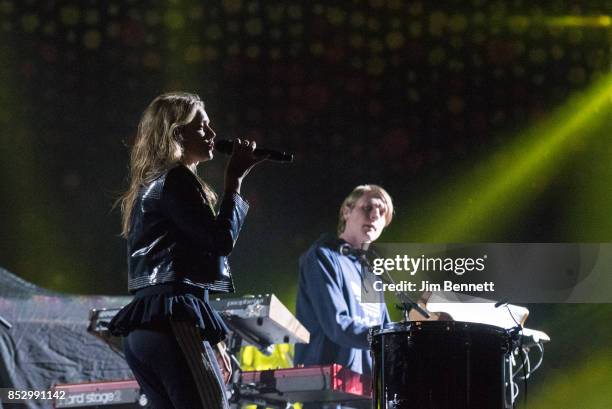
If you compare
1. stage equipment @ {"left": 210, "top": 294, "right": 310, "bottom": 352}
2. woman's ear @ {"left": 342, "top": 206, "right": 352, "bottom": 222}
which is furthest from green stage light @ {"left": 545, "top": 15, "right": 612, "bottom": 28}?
stage equipment @ {"left": 210, "top": 294, "right": 310, "bottom": 352}

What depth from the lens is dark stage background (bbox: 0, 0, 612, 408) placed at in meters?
4.59

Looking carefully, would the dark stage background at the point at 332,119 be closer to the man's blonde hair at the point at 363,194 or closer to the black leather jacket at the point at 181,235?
the man's blonde hair at the point at 363,194

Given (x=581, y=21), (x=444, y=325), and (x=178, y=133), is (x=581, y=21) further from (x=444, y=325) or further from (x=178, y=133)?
(x=178, y=133)

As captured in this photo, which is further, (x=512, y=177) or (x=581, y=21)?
(x=581, y=21)

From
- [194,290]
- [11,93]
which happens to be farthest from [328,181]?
[194,290]

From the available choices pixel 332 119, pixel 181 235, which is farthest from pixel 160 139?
pixel 332 119

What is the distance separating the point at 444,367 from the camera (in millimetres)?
2459

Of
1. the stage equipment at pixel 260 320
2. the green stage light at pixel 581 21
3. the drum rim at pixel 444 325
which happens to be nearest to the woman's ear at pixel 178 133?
the drum rim at pixel 444 325

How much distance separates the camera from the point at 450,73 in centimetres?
489

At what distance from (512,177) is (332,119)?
3.54ft

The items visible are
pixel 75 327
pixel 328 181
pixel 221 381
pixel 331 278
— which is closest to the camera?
pixel 221 381

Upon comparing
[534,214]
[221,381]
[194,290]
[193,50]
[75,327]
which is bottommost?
[221,381]

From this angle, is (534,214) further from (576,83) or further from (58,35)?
(58,35)

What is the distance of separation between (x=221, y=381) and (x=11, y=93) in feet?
11.0
